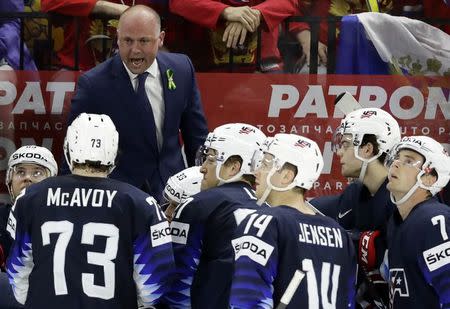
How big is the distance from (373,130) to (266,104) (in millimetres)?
1564

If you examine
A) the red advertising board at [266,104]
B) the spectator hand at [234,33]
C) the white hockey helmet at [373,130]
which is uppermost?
the spectator hand at [234,33]

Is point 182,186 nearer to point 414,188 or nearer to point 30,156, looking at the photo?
point 30,156

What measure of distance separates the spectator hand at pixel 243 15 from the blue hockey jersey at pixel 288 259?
2.79 meters

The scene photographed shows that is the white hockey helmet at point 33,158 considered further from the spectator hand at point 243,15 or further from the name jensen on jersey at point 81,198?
the name jensen on jersey at point 81,198

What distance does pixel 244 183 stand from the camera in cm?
903

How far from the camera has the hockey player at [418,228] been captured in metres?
8.30

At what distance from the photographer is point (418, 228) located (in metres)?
8.45

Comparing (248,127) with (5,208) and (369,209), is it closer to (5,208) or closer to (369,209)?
(369,209)

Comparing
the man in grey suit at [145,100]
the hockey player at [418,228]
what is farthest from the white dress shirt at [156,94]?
the hockey player at [418,228]

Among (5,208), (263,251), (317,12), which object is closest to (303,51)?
(317,12)

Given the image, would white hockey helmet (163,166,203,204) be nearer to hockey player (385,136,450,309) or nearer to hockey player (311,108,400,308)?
hockey player (311,108,400,308)

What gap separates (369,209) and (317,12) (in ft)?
7.45

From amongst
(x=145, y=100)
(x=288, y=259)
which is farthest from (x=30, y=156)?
(x=288, y=259)

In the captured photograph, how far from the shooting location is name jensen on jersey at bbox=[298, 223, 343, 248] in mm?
7914
